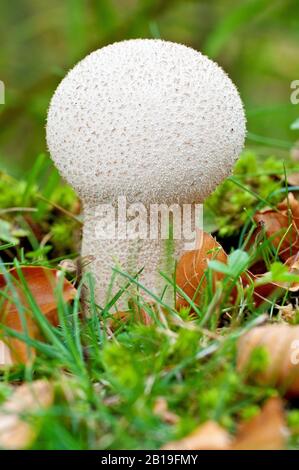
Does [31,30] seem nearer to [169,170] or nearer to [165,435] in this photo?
[169,170]

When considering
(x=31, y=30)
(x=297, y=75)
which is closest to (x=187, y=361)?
(x=297, y=75)

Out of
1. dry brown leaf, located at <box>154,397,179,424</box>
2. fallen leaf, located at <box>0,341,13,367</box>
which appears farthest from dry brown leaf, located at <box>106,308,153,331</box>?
dry brown leaf, located at <box>154,397,179,424</box>

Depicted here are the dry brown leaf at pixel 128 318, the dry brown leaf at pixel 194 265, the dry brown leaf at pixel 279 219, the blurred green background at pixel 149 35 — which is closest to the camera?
the dry brown leaf at pixel 128 318

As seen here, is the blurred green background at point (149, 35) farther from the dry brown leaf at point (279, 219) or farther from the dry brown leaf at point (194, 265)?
the dry brown leaf at point (194, 265)

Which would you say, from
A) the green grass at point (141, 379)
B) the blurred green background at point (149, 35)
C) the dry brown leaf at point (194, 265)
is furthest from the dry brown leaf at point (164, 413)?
the blurred green background at point (149, 35)

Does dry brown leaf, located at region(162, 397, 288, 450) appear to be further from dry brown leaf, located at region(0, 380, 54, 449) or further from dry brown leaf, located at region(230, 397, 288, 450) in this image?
dry brown leaf, located at region(0, 380, 54, 449)

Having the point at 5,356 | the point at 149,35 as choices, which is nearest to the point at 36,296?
the point at 5,356
